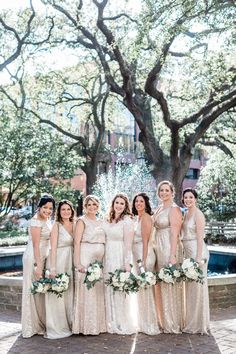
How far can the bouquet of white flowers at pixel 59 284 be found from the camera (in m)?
6.83

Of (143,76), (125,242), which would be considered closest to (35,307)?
(125,242)

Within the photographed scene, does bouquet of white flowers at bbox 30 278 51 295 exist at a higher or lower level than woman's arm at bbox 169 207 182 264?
lower

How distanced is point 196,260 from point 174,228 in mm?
574

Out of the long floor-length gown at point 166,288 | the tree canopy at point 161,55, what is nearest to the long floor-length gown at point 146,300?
the long floor-length gown at point 166,288

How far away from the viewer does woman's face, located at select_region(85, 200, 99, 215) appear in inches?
281

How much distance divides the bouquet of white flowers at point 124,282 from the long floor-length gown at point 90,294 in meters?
0.43

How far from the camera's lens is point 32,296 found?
723 cm

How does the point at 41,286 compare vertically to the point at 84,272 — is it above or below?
below

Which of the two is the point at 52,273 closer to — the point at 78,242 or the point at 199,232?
the point at 78,242

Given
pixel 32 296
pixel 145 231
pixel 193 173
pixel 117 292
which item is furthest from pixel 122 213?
pixel 193 173

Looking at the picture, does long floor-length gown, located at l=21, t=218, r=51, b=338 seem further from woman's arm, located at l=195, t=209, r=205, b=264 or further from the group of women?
woman's arm, located at l=195, t=209, r=205, b=264

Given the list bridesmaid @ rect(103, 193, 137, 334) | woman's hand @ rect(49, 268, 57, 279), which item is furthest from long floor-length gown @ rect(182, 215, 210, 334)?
woman's hand @ rect(49, 268, 57, 279)

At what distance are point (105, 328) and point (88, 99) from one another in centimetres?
1985

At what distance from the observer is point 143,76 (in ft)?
65.2
